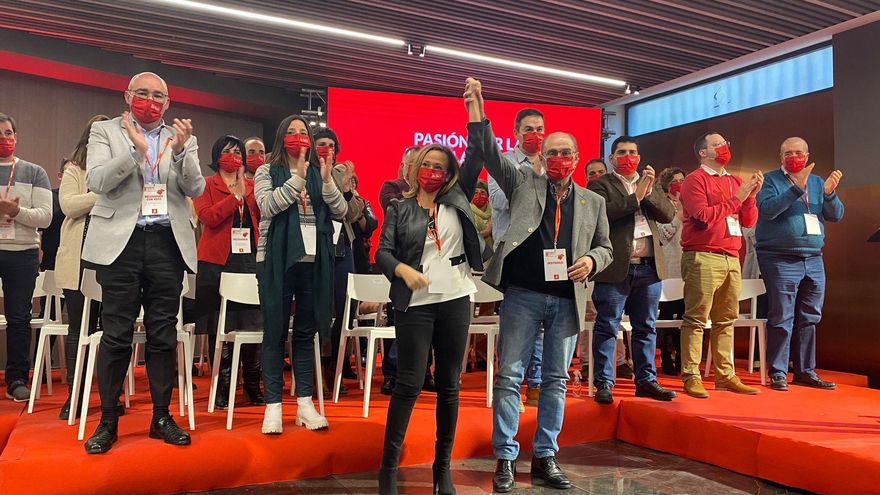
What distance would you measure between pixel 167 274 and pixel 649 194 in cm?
260

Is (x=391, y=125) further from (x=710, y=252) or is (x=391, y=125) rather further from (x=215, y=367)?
(x=215, y=367)

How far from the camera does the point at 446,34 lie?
251 inches

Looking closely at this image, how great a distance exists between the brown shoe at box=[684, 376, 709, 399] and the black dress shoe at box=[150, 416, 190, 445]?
289cm

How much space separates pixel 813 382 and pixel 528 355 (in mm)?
2840

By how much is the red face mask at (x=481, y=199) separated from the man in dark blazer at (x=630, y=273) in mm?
1206

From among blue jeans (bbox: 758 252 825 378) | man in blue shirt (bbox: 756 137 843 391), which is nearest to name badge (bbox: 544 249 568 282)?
man in blue shirt (bbox: 756 137 843 391)

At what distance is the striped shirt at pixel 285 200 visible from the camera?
3.01 metres

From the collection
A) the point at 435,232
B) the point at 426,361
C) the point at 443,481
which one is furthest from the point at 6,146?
the point at 443,481

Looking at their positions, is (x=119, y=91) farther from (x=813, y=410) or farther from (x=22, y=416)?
(x=813, y=410)

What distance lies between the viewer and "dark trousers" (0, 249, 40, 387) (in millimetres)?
3877

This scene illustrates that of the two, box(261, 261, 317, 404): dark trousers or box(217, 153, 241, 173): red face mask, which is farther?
box(217, 153, 241, 173): red face mask

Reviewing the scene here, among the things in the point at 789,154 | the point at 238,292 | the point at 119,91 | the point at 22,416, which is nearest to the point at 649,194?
the point at 789,154

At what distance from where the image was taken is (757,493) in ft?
9.71

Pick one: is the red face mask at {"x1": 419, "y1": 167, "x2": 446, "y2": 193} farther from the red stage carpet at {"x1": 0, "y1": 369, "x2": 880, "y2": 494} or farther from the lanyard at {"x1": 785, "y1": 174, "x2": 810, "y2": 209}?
the lanyard at {"x1": 785, "y1": 174, "x2": 810, "y2": 209}
